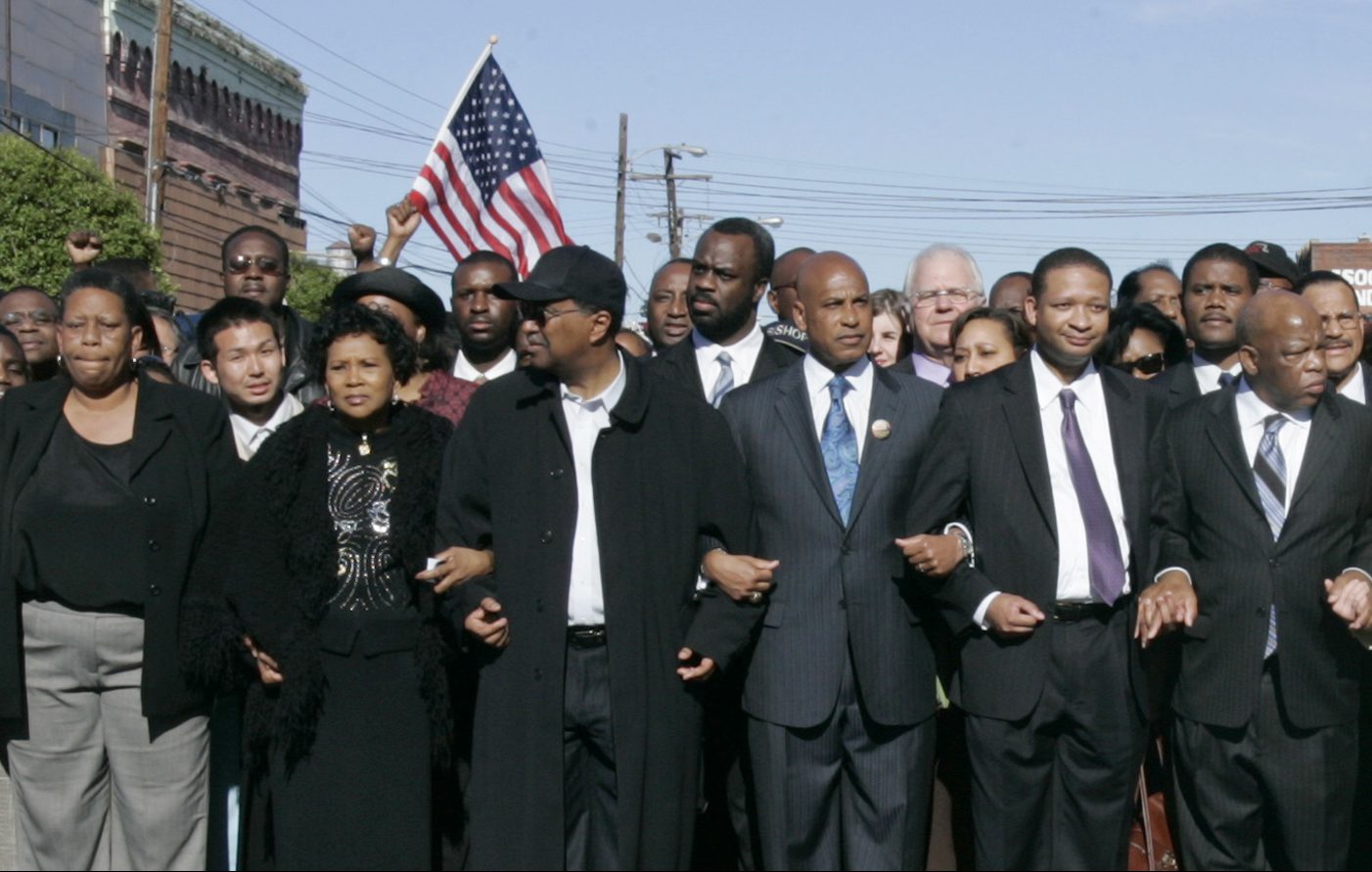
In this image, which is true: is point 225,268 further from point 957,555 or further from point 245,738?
point 957,555

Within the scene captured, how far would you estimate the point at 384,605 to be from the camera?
19.3 ft

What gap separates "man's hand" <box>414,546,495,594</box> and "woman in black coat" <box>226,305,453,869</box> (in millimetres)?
222

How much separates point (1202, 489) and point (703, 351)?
2303 mm

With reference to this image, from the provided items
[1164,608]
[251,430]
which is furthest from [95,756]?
[1164,608]

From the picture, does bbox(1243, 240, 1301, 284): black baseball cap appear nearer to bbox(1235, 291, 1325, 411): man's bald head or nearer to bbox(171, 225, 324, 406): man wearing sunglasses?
bbox(1235, 291, 1325, 411): man's bald head

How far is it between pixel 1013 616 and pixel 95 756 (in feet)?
10.9

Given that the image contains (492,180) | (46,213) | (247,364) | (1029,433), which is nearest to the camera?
(1029,433)

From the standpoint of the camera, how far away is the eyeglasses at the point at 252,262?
805cm

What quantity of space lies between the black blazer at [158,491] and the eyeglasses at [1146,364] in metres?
4.15

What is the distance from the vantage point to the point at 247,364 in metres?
6.81

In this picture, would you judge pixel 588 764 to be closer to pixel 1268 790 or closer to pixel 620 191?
pixel 1268 790

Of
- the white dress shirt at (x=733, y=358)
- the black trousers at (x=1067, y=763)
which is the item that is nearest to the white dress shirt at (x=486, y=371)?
the white dress shirt at (x=733, y=358)

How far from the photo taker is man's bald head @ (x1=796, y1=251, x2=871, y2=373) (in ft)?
19.8

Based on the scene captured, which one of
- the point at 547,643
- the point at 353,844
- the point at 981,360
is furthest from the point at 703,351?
→ the point at 353,844
